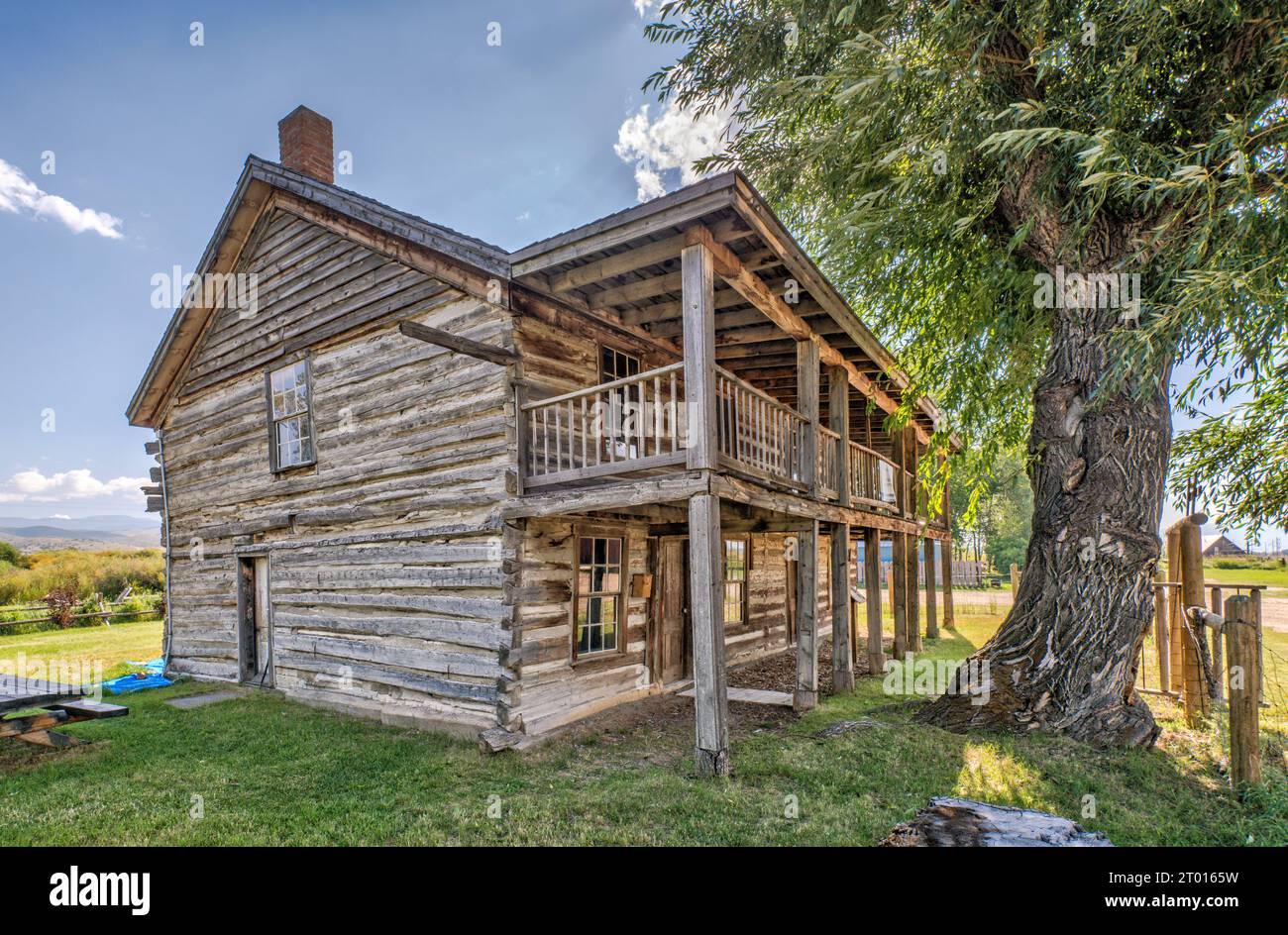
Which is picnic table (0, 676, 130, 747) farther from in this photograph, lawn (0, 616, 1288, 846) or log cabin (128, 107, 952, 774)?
log cabin (128, 107, 952, 774)

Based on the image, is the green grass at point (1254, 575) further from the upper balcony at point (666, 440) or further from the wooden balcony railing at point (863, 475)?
the upper balcony at point (666, 440)

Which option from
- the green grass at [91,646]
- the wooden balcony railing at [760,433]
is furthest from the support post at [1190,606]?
the green grass at [91,646]

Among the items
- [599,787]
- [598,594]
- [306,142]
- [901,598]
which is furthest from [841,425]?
[306,142]

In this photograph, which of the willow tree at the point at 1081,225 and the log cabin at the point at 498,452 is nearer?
the willow tree at the point at 1081,225

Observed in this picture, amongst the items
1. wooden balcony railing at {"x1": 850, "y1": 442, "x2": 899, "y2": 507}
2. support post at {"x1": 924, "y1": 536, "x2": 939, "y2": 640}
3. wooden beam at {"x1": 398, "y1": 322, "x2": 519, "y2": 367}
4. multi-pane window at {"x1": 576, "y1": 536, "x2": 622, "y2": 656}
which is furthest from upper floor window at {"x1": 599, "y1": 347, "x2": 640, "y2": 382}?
support post at {"x1": 924, "y1": 536, "x2": 939, "y2": 640}

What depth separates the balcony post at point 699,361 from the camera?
254 inches

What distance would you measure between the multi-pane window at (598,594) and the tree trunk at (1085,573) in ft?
14.2

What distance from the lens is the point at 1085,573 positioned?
24.3ft

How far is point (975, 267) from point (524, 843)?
9.37 metres

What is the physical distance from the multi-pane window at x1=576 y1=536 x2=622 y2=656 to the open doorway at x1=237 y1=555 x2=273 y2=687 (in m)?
6.44

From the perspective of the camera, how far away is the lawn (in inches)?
202

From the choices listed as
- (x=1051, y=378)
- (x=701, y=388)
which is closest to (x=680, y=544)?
(x=701, y=388)

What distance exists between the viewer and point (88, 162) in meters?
10.6

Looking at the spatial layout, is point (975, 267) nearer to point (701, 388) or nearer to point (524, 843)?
point (701, 388)
